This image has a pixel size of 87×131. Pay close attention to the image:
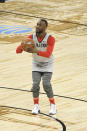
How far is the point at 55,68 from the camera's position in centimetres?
1552

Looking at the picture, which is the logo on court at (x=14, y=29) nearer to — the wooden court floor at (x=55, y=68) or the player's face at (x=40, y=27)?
the wooden court floor at (x=55, y=68)

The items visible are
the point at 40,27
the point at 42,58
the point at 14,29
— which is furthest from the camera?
the point at 14,29

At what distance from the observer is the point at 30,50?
10.5 m

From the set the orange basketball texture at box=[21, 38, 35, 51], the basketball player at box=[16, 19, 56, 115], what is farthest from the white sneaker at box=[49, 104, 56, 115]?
the orange basketball texture at box=[21, 38, 35, 51]

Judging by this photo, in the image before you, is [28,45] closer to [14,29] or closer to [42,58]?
[42,58]

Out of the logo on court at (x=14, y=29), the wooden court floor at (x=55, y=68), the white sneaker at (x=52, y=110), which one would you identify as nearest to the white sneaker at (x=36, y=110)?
the wooden court floor at (x=55, y=68)

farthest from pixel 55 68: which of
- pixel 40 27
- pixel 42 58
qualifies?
pixel 40 27

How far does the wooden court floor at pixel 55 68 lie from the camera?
36.5 ft

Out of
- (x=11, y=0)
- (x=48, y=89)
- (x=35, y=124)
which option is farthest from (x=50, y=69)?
(x=11, y=0)

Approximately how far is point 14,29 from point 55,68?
5.68 metres

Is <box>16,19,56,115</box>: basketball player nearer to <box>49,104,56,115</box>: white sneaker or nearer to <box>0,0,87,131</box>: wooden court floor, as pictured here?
<box>49,104,56,115</box>: white sneaker

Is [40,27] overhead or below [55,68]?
overhead

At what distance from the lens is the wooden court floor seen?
36.5 feet

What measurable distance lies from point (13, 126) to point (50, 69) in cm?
138
